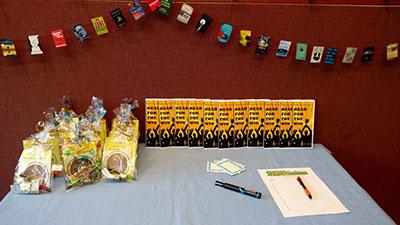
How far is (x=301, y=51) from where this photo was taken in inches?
59.9

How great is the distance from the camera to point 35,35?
1.42 m

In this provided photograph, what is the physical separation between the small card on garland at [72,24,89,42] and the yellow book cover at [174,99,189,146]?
48cm

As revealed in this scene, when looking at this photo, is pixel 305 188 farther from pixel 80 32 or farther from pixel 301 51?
pixel 80 32

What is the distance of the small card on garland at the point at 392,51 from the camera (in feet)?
5.09

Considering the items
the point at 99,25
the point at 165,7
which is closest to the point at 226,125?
the point at 165,7

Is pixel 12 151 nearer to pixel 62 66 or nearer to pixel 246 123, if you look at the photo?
pixel 62 66

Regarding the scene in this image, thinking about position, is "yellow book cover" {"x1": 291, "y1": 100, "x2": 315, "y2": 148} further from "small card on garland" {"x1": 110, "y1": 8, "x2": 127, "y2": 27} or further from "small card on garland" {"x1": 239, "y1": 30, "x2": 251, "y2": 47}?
"small card on garland" {"x1": 110, "y1": 8, "x2": 127, "y2": 27}

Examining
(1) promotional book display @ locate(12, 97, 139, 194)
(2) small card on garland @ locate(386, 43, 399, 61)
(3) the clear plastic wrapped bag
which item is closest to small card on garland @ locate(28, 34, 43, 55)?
(1) promotional book display @ locate(12, 97, 139, 194)

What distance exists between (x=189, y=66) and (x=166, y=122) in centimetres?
27

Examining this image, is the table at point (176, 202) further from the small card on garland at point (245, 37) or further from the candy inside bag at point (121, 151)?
the small card on garland at point (245, 37)

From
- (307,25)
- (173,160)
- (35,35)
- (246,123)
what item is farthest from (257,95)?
(35,35)

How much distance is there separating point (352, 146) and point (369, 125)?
0.43 feet

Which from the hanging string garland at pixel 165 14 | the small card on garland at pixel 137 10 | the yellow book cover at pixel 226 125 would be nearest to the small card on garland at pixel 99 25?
the hanging string garland at pixel 165 14

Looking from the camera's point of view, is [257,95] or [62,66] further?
[257,95]
